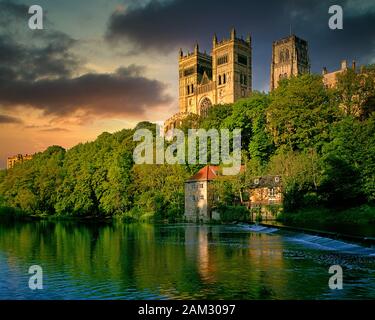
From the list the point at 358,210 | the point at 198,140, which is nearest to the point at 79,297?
the point at 358,210

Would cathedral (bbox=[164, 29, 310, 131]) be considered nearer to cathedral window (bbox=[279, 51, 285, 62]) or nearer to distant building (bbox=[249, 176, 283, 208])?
cathedral window (bbox=[279, 51, 285, 62])

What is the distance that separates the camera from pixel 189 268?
2594cm

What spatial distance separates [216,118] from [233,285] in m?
73.1

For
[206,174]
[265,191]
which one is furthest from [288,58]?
[265,191]

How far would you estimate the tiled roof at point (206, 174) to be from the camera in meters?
72.1

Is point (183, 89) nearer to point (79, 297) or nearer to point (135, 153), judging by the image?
point (135, 153)

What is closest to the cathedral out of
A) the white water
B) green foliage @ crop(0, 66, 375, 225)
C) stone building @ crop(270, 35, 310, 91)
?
stone building @ crop(270, 35, 310, 91)

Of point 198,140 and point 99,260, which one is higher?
point 198,140

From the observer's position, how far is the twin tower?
144 meters

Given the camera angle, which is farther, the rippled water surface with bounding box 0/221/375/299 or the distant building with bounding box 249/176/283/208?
the distant building with bounding box 249/176/283/208

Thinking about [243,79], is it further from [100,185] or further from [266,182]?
[266,182]

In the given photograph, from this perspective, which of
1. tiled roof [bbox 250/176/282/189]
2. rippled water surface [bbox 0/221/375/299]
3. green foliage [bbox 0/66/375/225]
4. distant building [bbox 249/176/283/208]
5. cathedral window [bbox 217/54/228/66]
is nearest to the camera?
rippled water surface [bbox 0/221/375/299]
